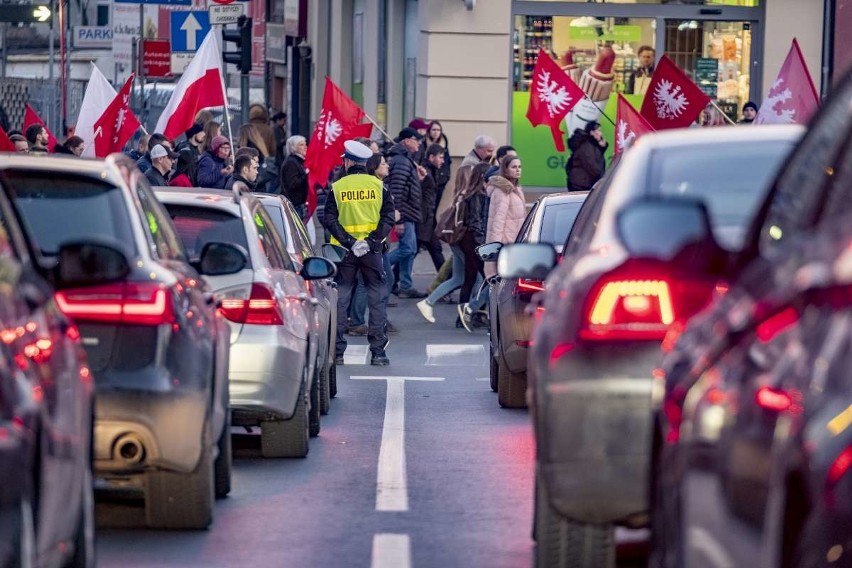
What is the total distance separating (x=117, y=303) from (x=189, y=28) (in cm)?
2189

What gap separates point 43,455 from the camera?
16.1ft

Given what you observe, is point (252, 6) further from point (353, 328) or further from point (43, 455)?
point (43, 455)

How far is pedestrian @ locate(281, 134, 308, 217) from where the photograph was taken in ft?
76.9

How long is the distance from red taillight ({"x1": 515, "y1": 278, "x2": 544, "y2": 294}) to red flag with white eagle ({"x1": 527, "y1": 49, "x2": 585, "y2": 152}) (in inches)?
383

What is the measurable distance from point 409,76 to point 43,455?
26.0 m

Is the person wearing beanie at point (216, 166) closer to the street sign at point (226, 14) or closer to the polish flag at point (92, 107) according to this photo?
the polish flag at point (92, 107)

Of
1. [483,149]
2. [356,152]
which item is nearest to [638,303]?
[356,152]

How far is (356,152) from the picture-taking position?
57.0ft

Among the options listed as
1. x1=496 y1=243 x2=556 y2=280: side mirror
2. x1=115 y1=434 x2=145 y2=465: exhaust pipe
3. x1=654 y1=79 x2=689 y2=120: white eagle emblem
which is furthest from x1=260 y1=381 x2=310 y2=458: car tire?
x1=654 y1=79 x2=689 y2=120: white eagle emblem

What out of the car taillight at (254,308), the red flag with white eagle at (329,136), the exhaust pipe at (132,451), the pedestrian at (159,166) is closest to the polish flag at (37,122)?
the red flag with white eagle at (329,136)

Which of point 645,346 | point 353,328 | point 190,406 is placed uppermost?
point 645,346

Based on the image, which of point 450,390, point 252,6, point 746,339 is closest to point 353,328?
point 450,390

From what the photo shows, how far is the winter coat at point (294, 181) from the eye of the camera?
23.4 meters

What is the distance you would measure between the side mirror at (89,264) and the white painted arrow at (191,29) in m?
22.5
